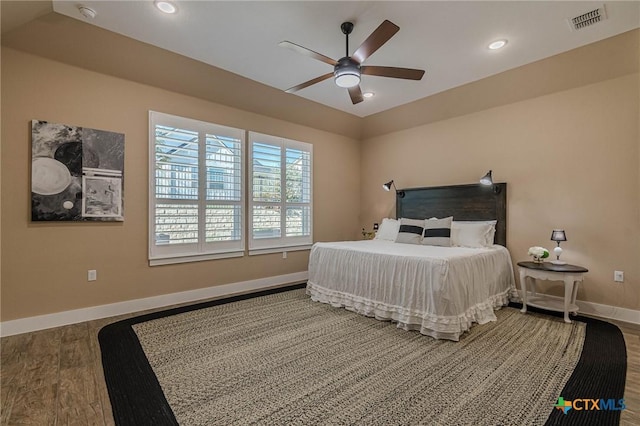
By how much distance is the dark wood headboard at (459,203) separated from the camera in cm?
438

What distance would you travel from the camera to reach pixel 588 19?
9.29 ft

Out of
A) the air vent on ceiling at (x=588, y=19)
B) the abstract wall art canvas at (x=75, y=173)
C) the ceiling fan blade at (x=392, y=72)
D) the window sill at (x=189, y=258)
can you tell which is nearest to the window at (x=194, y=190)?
the window sill at (x=189, y=258)

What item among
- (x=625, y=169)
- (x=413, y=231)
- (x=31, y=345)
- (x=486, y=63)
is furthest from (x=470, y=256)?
(x=31, y=345)

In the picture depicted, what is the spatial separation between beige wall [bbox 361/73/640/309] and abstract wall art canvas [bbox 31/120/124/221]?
4.86 meters

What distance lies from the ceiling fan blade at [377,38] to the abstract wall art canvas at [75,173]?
2971 millimetres

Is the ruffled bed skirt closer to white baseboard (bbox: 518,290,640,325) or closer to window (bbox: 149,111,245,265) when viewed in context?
white baseboard (bbox: 518,290,640,325)

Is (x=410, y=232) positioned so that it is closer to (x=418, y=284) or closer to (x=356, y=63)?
(x=418, y=284)

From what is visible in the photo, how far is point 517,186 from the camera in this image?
427cm

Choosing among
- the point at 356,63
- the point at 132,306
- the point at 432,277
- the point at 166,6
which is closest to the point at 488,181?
the point at 432,277

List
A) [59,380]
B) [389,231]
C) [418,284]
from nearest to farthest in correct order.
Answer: [59,380]
[418,284]
[389,231]

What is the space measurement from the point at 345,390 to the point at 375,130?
16.5 feet

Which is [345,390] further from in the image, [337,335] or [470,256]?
→ [470,256]

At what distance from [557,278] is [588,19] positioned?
260cm

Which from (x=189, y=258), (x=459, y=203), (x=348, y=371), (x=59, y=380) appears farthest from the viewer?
(x=459, y=203)
